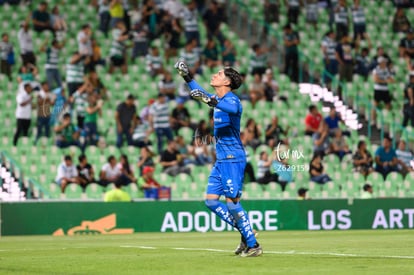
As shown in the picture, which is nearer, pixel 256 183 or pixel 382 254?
pixel 382 254

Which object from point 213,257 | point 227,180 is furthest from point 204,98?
point 213,257

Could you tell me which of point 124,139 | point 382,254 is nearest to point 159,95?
point 124,139

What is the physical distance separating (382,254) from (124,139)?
1485cm

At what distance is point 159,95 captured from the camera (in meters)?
29.5

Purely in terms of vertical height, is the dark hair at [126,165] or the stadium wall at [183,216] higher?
the dark hair at [126,165]

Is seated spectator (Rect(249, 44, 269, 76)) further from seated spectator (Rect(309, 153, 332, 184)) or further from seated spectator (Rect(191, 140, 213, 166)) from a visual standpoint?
seated spectator (Rect(309, 153, 332, 184))

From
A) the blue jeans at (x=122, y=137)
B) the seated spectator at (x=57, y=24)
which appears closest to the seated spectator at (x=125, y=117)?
the blue jeans at (x=122, y=137)

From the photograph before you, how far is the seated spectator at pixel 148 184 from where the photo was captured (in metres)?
25.7

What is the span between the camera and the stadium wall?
23.9m

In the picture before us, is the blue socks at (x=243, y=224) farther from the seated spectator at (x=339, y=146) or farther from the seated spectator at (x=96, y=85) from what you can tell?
the seated spectator at (x=96, y=85)

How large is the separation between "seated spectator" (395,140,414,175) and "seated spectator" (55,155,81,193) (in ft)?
27.5

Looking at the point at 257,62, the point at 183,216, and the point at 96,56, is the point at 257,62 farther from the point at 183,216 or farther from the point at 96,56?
the point at 183,216

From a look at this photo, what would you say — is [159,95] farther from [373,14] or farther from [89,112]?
[373,14]

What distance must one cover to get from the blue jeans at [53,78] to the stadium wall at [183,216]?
21.3 ft
